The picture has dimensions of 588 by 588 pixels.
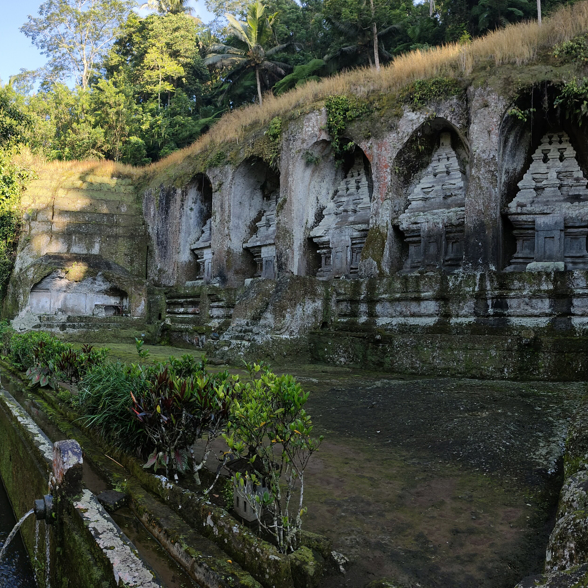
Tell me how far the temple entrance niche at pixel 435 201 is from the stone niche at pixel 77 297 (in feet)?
27.7

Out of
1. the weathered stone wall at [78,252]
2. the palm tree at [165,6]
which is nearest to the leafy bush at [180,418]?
the weathered stone wall at [78,252]

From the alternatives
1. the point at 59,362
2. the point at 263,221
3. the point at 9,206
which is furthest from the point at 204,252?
the point at 59,362

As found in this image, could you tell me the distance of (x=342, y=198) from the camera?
13.7 meters

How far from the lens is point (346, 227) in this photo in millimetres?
13086

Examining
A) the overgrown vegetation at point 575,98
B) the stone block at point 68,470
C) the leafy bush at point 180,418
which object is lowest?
the stone block at point 68,470

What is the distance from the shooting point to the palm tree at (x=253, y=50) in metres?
26.0

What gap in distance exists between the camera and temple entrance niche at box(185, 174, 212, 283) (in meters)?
17.2

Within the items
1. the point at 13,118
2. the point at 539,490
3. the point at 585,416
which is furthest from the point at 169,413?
the point at 13,118

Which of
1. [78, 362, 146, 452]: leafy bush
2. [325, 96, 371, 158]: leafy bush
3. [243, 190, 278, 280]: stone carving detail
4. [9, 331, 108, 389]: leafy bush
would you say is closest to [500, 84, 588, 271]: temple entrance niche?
[325, 96, 371, 158]: leafy bush

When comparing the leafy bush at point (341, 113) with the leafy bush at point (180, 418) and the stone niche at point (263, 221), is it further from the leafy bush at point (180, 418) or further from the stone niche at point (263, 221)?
the leafy bush at point (180, 418)

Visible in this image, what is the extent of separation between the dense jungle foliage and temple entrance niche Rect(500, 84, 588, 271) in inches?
405

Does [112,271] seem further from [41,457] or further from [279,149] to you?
[41,457]

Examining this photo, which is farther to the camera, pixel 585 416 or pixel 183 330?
pixel 183 330

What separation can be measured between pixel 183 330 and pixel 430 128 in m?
7.04
